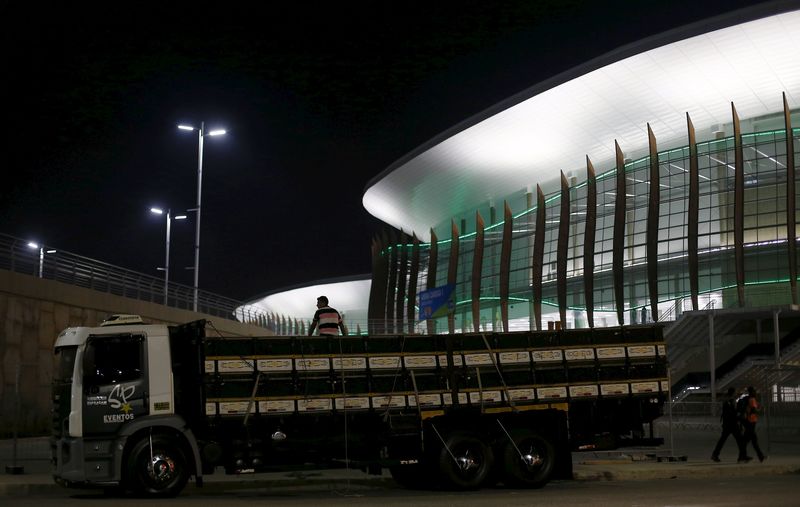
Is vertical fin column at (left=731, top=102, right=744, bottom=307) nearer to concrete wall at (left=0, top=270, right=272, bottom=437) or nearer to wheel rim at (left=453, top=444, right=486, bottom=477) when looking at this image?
concrete wall at (left=0, top=270, right=272, bottom=437)

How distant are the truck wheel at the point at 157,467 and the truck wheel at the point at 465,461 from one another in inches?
155

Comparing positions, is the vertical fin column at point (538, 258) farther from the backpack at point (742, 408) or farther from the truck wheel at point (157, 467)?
the truck wheel at point (157, 467)

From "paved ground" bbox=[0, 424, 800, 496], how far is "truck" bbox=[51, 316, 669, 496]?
5.01 ft

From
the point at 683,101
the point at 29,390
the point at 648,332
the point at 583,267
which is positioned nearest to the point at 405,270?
the point at 583,267

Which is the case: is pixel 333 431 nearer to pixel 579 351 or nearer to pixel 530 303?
pixel 579 351

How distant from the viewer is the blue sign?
42.5 metres

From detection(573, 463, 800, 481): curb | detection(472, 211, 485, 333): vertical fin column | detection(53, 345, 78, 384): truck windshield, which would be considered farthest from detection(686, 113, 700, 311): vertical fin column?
detection(53, 345, 78, 384): truck windshield

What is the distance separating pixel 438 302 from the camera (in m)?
43.7

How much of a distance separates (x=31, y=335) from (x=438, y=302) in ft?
70.4

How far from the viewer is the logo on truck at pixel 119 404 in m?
15.0

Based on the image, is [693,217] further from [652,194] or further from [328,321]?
[328,321]

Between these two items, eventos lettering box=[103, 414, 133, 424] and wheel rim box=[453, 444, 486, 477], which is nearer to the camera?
eventos lettering box=[103, 414, 133, 424]

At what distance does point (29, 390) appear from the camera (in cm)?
2522

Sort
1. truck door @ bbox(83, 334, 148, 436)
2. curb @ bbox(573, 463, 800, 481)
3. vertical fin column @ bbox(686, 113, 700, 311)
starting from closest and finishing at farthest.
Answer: truck door @ bbox(83, 334, 148, 436)
curb @ bbox(573, 463, 800, 481)
vertical fin column @ bbox(686, 113, 700, 311)
